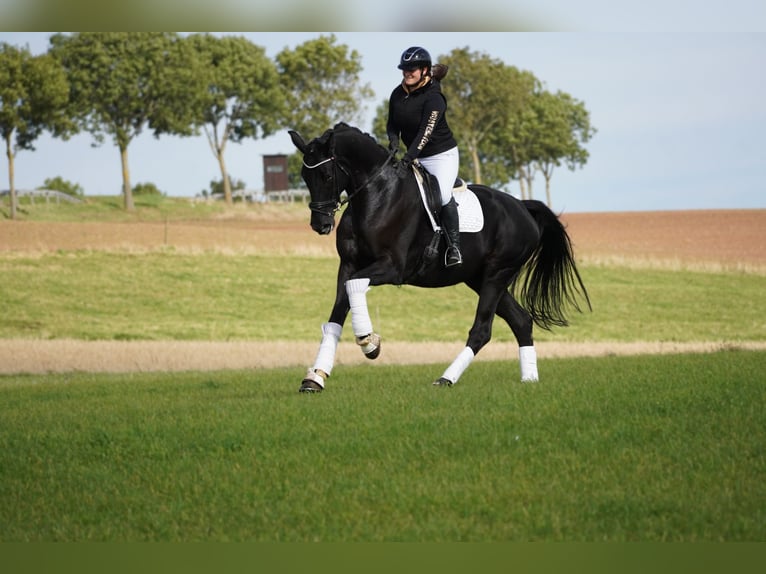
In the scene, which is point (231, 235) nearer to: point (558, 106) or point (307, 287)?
point (307, 287)

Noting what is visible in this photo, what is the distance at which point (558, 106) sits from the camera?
3533 inches

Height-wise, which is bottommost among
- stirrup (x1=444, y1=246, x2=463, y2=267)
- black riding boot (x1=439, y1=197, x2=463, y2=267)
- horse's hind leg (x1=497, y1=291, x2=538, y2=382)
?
horse's hind leg (x1=497, y1=291, x2=538, y2=382)

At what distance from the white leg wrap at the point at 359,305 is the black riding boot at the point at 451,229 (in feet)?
4.59

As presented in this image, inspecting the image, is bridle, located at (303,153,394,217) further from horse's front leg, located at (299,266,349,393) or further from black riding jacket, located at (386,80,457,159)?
horse's front leg, located at (299,266,349,393)

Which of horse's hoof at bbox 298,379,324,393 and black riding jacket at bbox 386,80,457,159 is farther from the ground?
black riding jacket at bbox 386,80,457,159

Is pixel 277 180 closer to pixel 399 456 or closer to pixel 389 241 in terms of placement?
pixel 389 241

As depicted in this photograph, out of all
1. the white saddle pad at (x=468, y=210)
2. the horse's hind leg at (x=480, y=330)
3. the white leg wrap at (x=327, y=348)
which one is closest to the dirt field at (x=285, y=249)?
the horse's hind leg at (x=480, y=330)

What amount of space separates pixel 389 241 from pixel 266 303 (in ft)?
83.8

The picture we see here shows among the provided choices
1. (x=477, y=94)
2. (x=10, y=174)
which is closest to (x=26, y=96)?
(x=10, y=174)

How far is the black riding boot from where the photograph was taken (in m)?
12.8

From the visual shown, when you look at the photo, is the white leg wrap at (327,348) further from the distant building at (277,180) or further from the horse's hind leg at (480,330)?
the distant building at (277,180)

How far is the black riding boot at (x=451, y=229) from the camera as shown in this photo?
1284 cm

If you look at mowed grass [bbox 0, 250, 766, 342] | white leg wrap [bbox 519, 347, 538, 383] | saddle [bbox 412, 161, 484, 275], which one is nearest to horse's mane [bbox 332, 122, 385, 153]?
saddle [bbox 412, 161, 484, 275]

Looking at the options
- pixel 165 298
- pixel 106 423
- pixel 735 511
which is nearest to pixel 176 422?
pixel 106 423
